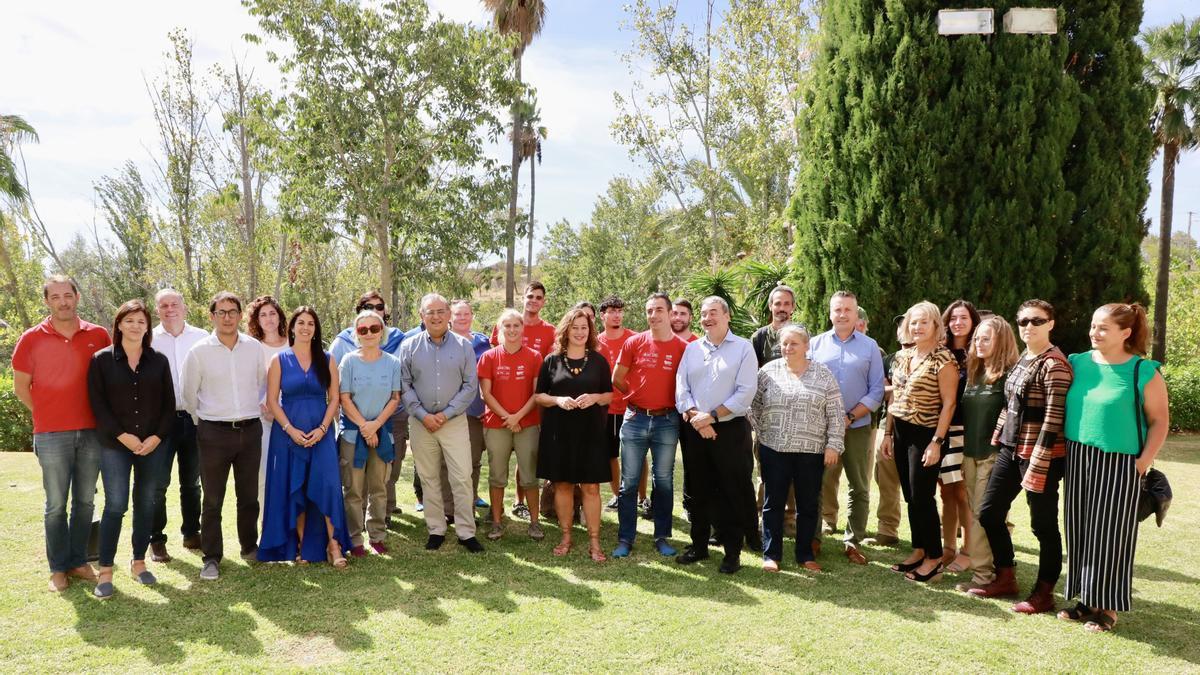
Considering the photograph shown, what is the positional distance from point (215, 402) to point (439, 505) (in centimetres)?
174

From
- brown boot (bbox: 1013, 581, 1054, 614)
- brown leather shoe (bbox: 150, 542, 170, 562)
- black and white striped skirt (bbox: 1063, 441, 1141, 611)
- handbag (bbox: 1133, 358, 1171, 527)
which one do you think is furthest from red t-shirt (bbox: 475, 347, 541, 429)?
handbag (bbox: 1133, 358, 1171, 527)

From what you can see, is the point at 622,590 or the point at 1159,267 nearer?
the point at 622,590

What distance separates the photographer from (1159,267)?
20234 mm

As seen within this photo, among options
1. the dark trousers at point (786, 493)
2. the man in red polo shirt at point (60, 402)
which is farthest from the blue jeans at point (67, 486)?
the dark trousers at point (786, 493)

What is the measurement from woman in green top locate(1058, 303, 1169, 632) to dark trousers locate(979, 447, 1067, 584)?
0.31ft

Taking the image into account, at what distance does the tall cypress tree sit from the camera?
10.1m

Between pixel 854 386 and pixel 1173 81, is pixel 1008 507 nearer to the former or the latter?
pixel 854 386

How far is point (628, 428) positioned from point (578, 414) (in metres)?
0.38

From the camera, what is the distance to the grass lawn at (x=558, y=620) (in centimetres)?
380

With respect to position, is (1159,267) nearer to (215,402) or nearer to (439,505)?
(439,505)

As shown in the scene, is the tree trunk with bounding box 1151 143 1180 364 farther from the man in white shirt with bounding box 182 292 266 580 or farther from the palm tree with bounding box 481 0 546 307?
the man in white shirt with bounding box 182 292 266 580

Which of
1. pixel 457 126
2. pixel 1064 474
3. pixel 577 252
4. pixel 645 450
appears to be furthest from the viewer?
pixel 577 252

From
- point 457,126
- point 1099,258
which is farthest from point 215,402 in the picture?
point 1099,258

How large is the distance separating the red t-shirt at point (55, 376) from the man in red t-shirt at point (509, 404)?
8.46 ft
